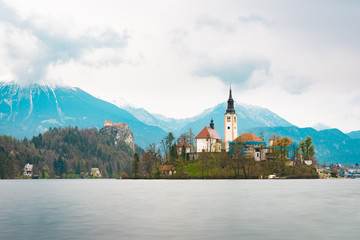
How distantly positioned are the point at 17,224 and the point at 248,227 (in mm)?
20347

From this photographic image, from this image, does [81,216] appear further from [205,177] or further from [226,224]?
[205,177]

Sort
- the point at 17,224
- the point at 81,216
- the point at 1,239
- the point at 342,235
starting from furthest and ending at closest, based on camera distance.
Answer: the point at 81,216 < the point at 17,224 < the point at 342,235 < the point at 1,239

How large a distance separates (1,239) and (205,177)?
166 meters

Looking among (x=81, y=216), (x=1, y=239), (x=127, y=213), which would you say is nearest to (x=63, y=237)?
(x=1, y=239)

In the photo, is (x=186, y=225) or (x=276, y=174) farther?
(x=276, y=174)

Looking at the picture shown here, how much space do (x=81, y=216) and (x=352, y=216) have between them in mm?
28193

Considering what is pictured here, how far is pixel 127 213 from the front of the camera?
51125 mm

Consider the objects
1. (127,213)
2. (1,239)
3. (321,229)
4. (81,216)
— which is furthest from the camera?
(127,213)

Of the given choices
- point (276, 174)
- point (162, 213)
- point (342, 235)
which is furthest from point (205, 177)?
point (342, 235)

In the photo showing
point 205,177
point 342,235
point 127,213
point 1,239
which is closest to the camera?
point 1,239

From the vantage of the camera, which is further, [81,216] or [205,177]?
[205,177]

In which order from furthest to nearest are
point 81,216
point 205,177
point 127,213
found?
1. point 205,177
2. point 127,213
3. point 81,216

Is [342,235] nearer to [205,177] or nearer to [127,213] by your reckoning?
[127,213]

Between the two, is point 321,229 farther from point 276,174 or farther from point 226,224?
point 276,174
